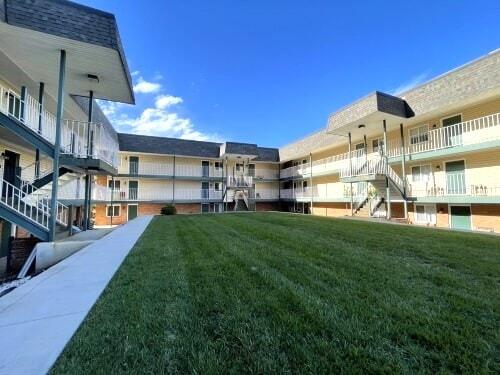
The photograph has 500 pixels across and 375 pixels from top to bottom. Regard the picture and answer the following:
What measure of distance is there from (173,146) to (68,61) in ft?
62.6

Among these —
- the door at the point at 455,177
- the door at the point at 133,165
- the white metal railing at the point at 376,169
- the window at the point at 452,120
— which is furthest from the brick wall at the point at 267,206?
the window at the point at 452,120

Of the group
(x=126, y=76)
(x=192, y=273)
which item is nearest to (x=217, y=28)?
(x=126, y=76)

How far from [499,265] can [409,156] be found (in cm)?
1184

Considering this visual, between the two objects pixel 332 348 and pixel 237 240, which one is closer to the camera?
pixel 332 348

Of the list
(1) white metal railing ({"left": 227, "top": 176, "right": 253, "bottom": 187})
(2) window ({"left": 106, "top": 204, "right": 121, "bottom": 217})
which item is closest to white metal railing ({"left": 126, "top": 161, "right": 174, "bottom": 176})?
(2) window ({"left": 106, "top": 204, "right": 121, "bottom": 217})

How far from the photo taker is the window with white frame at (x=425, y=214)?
1531 centimetres

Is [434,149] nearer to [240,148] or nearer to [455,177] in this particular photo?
[455,177]

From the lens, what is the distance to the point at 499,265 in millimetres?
4719

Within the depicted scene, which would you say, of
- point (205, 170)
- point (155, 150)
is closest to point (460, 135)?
point (205, 170)

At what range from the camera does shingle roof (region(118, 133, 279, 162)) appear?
2573 cm

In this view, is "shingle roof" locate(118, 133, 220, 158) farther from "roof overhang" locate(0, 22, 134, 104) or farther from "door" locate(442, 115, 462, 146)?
"door" locate(442, 115, 462, 146)

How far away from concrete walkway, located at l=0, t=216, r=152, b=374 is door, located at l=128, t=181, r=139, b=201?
20.9 metres

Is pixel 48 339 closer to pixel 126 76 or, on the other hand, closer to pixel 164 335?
pixel 164 335

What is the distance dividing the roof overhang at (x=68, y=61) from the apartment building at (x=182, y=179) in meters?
15.4
